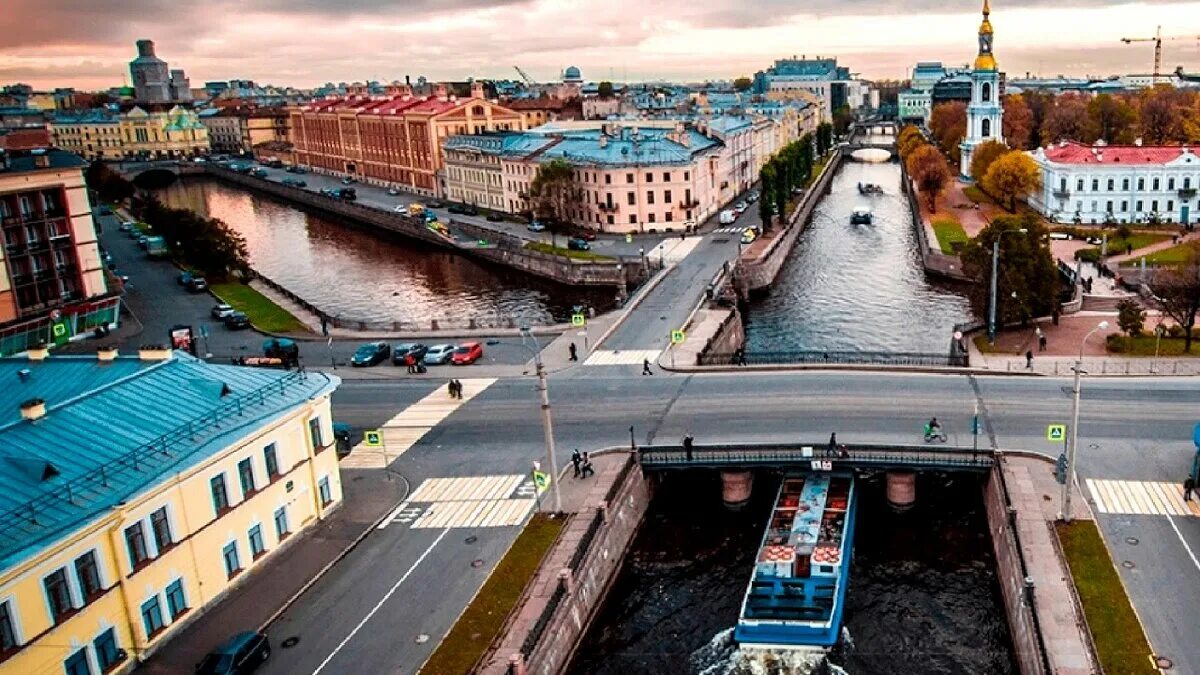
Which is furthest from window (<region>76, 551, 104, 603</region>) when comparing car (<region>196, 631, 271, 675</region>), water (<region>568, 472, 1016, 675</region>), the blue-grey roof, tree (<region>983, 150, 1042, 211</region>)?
tree (<region>983, 150, 1042, 211</region>)

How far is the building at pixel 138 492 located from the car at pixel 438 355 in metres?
18.3

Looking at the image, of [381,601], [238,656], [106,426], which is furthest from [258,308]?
[238,656]

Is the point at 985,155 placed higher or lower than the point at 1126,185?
Result: higher

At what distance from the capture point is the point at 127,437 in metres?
32.2

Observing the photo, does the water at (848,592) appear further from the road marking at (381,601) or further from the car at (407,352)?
the car at (407,352)

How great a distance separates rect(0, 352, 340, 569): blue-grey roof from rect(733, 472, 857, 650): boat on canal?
683 inches

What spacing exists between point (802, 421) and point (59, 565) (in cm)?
2928

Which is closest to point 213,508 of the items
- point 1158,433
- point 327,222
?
point 1158,433

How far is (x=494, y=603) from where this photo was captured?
3153 centimetres

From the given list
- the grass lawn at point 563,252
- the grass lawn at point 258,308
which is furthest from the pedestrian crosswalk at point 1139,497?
the grass lawn at point 563,252

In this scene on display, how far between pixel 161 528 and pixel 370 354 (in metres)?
28.8

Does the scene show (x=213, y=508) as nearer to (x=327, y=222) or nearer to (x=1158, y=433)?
(x=1158, y=433)

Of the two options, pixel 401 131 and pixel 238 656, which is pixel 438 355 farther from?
pixel 401 131

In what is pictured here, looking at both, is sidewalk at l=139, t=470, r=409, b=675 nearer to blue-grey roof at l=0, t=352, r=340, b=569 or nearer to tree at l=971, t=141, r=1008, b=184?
blue-grey roof at l=0, t=352, r=340, b=569
